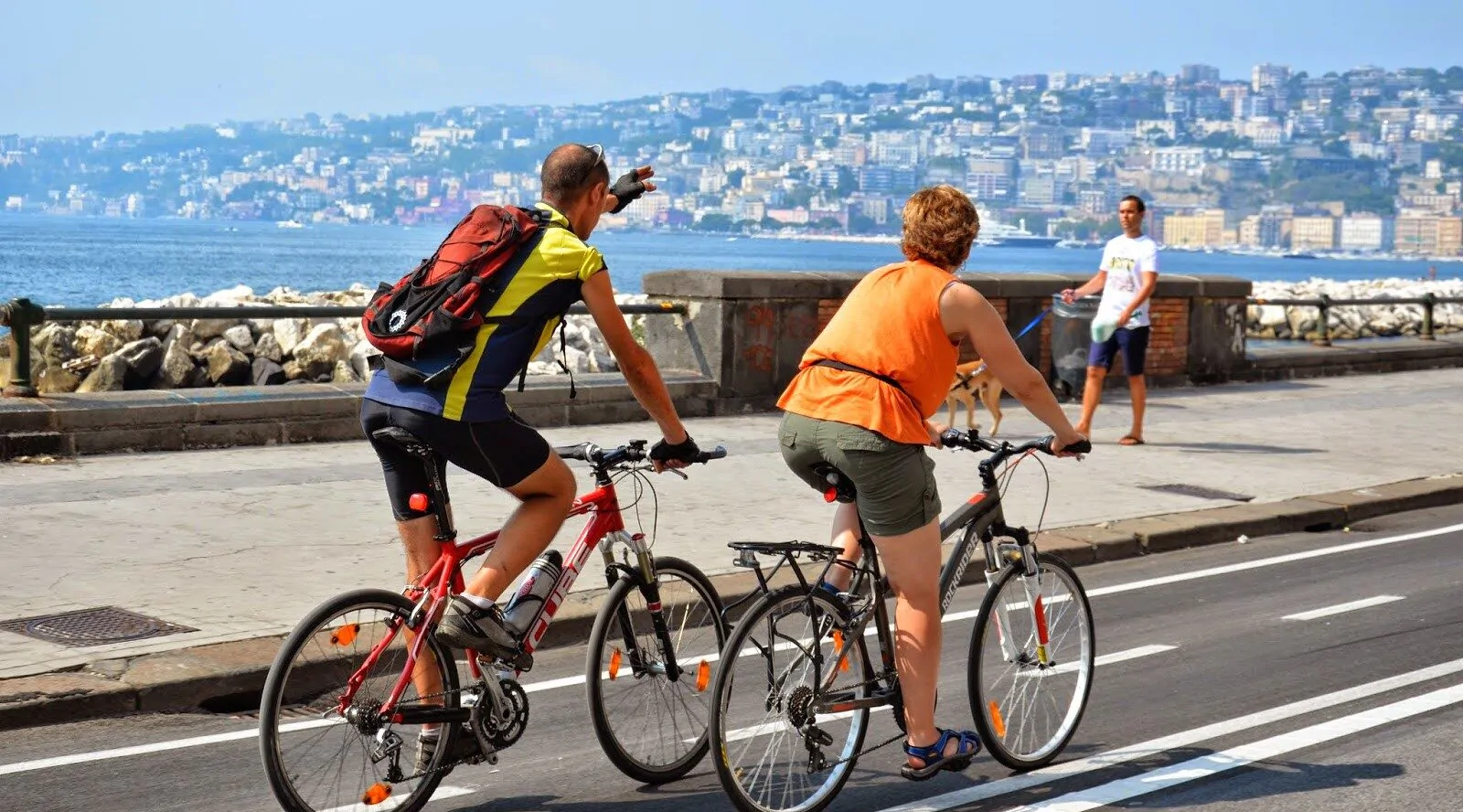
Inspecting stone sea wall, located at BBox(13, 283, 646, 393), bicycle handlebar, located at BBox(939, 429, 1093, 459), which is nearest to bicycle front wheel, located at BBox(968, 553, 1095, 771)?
bicycle handlebar, located at BBox(939, 429, 1093, 459)

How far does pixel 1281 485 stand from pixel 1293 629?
14.1ft

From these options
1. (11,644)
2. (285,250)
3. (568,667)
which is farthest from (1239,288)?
(285,250)

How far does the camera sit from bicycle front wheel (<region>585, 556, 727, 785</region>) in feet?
17.8

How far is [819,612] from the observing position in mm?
5094

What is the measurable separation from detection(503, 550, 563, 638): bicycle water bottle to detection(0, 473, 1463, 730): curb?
1.83 m

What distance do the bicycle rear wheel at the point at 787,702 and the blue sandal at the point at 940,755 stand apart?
16 cm

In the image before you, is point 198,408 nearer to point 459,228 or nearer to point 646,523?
point 646,523

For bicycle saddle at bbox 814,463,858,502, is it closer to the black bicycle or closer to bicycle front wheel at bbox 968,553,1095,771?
the black bicycle

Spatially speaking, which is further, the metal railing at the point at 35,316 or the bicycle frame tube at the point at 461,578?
the metal railing at the point at 35,316

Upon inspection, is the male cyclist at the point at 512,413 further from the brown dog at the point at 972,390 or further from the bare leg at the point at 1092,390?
the brown dog at the point at 972,390

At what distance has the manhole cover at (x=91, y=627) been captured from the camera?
273 inches

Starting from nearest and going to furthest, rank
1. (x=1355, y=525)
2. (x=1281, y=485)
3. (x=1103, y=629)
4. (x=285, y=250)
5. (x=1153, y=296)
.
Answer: (x=1103, y=629) < (x=1355, y=525) < (x=1281, y=485) < (x=1153, y=296) < (x=285, y=250)

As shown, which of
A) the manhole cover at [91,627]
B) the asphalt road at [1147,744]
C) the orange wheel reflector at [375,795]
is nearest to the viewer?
the orange wheel reflector at [375,795]

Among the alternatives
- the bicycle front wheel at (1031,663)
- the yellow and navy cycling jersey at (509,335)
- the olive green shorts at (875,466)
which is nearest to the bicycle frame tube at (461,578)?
the yellow and navy cycling jersey at (509,335)
